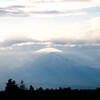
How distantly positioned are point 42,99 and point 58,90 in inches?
1193

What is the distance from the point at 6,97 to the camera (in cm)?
13012

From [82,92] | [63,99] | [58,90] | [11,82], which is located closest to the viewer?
[63,99]

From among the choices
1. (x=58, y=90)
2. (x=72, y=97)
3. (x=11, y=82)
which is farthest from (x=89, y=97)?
(x=11, y=82)

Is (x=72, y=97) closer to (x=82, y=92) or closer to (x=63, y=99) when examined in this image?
(x=63, y=99)

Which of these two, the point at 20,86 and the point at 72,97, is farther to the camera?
the point at 20,86

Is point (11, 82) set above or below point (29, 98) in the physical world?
above

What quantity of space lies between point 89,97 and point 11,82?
5703 centimetres

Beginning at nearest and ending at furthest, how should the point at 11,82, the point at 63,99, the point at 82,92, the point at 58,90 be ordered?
the point at 63,99 < the point at 82,92 < the point at 58,90 < the point at 11,82

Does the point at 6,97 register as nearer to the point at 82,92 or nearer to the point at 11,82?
the point at 82,92

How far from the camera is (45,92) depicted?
497 ft

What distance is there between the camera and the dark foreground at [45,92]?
13575 cm

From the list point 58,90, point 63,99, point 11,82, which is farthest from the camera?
point 11,82

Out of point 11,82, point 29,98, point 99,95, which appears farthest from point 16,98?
point 11,82

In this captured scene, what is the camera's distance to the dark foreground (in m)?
136
